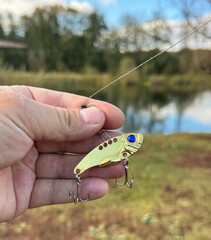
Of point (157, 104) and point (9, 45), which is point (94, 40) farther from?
point (157, 104)

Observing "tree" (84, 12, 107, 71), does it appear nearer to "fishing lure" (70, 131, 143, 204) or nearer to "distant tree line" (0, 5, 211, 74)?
"distant tree line" (0, 5, 211, 74)

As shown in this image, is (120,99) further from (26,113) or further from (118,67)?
(26,113)

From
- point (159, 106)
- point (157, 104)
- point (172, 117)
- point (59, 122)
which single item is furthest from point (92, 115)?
point (157, 104)

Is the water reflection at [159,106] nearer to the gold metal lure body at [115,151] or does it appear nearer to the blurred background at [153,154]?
the blurred background at [153,154]

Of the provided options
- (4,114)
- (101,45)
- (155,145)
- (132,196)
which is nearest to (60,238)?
(132,196)

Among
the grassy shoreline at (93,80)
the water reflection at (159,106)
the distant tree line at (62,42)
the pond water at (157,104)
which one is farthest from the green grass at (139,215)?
the distant tree line at (62,42)

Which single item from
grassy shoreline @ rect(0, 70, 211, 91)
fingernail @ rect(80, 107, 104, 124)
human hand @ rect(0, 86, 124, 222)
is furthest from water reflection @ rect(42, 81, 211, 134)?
fingernail @ rect(80, 107, 104, 124)
